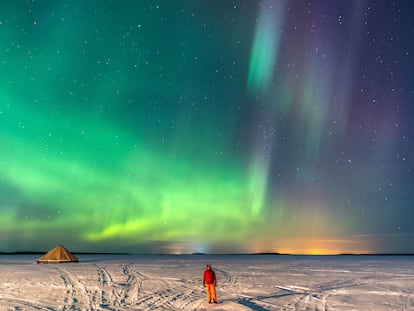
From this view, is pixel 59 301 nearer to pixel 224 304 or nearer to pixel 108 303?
pixel 108 303

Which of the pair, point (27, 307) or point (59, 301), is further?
point (59, 301)

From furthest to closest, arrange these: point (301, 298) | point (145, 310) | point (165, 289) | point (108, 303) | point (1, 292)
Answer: point (165, 289)
point (1, 292)
point (301, 298)
point (108, 303)
point (145, 310)

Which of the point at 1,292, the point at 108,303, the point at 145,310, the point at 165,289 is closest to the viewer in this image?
the point at 145,310

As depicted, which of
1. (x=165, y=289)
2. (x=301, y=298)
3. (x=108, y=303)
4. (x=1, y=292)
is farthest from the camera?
(x=165, y=289)

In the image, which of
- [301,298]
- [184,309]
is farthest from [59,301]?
[301,298]

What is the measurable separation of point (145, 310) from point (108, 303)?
2.67 m

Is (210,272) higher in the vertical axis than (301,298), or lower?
higher

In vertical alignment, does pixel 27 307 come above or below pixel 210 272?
below

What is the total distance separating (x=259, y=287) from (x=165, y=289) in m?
5.35

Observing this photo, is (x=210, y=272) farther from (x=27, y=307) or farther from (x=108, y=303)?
(x=27, y=307)

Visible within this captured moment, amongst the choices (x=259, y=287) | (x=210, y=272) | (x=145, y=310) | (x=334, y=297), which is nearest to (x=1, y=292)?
(x=145, y=310)

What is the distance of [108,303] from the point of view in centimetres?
1859

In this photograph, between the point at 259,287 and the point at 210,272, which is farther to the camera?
the point at 259,287

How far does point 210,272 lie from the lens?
17.6 metres
